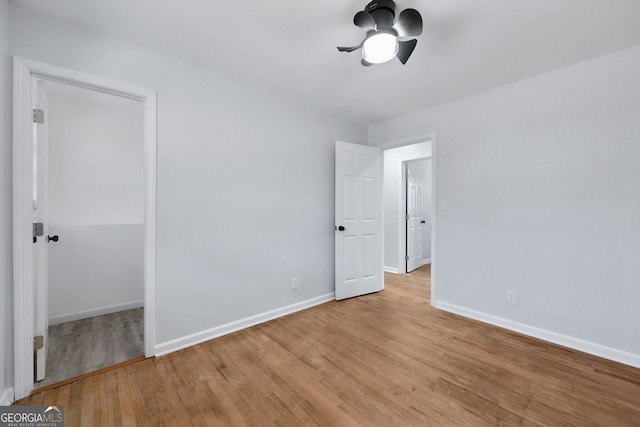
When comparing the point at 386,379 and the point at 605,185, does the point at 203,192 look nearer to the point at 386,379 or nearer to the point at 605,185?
the point at 386,379

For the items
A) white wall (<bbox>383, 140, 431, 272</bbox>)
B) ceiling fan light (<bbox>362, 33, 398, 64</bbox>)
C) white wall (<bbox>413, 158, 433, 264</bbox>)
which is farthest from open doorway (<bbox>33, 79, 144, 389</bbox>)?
white wall (<bbox>413, 158, 433, 264</bbox>)

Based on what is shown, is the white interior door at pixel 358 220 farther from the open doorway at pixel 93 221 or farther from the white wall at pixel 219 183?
the open doorway at pixel 93 221

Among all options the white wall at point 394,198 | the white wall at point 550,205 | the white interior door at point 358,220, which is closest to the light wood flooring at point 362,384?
the white wall at point 550,205

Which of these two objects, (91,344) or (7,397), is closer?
(7,397)

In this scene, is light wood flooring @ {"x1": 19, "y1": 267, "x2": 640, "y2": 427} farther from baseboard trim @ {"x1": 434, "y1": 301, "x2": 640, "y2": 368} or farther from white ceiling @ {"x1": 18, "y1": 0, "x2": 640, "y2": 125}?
white ceiling @ {"x1": 18, "y1": 0, "x2": 640, "y2": 125}

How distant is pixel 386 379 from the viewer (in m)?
1.87

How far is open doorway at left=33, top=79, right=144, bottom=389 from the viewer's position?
2734mm

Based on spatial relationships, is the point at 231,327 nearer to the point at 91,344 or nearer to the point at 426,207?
the point at 91,344

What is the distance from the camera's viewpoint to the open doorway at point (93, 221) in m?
2.73

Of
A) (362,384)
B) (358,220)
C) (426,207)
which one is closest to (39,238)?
(362,384)

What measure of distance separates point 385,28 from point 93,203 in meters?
3.56

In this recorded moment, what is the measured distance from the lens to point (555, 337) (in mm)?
2398

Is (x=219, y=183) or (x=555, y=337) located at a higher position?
(x=219, y=183)

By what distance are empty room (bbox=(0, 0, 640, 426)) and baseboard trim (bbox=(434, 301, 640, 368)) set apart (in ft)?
0.07
